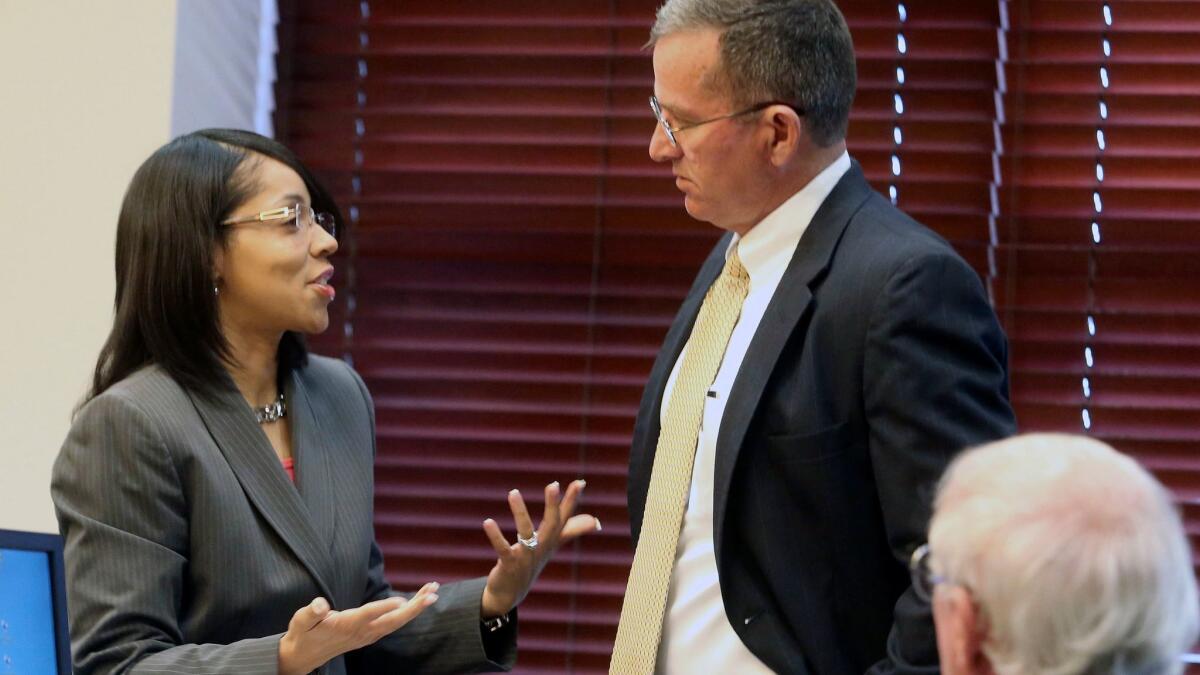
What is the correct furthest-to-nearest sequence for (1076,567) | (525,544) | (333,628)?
(525,544)
(333,628)
(1076,567)

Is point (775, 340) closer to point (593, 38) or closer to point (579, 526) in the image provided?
point (579, 526)

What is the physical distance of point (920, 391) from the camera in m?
1.83

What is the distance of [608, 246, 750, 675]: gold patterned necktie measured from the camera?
2.06 meters

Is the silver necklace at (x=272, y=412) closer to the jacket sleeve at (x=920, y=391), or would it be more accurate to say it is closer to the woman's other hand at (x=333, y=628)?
the woman's other hand at (x=333, y=628)

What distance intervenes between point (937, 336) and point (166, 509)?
1.13m

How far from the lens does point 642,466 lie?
223 cm

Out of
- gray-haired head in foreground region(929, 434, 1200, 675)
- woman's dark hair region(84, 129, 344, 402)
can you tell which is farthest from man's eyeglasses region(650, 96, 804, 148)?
gray-haired head in foreground region(929, 434, 1200, 675)

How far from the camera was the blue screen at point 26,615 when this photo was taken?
2.14 metres

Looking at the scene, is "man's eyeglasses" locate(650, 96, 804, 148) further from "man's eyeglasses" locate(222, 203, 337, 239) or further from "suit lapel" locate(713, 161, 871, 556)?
"man's eyeglasses" locate(222, 203, 337, 239)

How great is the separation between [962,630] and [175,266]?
4.51ft

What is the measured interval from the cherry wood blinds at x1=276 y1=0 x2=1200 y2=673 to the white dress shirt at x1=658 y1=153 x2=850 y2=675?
1000 mm

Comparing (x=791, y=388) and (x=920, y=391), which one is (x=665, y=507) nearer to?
(x=791, y=388)

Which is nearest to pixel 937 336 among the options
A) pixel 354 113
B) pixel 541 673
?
pixel 541 673

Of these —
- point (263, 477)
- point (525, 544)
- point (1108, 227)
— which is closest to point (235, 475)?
point (263, 477)
